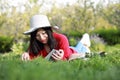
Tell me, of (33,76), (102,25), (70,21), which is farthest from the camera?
(102,25)

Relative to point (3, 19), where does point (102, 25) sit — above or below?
below

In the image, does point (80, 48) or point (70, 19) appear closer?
point (80, 48)

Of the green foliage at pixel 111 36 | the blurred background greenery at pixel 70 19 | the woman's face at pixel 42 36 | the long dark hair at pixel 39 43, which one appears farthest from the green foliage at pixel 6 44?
the woman's face at pixel 42 36

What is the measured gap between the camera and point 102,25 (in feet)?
106

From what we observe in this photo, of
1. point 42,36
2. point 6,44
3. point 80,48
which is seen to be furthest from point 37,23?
point 6,44

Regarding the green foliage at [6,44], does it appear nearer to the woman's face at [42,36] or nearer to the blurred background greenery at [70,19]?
the blurred background greenery at [70,19]

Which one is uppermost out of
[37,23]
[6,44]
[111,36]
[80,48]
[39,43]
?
[37,23]

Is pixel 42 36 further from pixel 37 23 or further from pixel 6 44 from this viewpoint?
pixel 6 44

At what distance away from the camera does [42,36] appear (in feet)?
18.2

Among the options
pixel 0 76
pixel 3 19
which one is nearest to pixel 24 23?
pixel 3 19

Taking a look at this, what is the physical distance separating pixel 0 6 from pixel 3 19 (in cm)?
81

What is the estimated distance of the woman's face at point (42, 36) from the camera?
552cm

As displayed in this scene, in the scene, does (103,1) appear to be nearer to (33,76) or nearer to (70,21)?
(70,21)

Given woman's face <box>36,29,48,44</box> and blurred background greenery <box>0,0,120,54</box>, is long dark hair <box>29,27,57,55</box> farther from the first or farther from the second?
blurred background greenery <box>0,0,120,54</box>
